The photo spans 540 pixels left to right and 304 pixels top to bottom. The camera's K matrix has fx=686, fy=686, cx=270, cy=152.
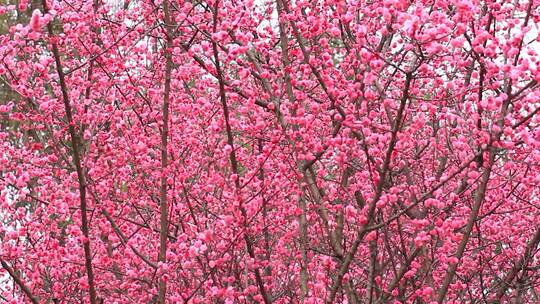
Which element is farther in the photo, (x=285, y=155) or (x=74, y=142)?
(x=285, y=155)

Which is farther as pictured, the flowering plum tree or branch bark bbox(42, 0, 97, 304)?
the flowering plum tree

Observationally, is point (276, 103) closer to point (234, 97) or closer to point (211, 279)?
point (234, 97)

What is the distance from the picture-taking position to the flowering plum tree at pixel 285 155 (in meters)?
4.49

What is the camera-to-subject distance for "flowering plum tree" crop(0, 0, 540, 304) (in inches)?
177

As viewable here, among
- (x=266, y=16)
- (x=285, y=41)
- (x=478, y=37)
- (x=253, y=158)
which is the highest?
(x=266, y=16)

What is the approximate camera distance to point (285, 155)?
18.6 ft

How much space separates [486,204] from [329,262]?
171 cm

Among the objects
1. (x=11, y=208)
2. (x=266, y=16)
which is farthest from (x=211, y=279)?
(x=266, y=16)

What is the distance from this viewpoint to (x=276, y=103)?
5754 mm

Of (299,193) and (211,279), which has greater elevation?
(299,193)

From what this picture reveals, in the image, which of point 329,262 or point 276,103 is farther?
point 276,103

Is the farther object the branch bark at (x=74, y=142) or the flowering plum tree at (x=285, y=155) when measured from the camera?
the flowering plum tree at (x=285, y=155)

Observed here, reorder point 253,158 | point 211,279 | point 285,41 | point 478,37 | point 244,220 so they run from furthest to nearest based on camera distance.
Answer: point 253,158
point 285,41
point 211,279
point 244,220
point 478,37

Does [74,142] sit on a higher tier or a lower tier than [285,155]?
lower
